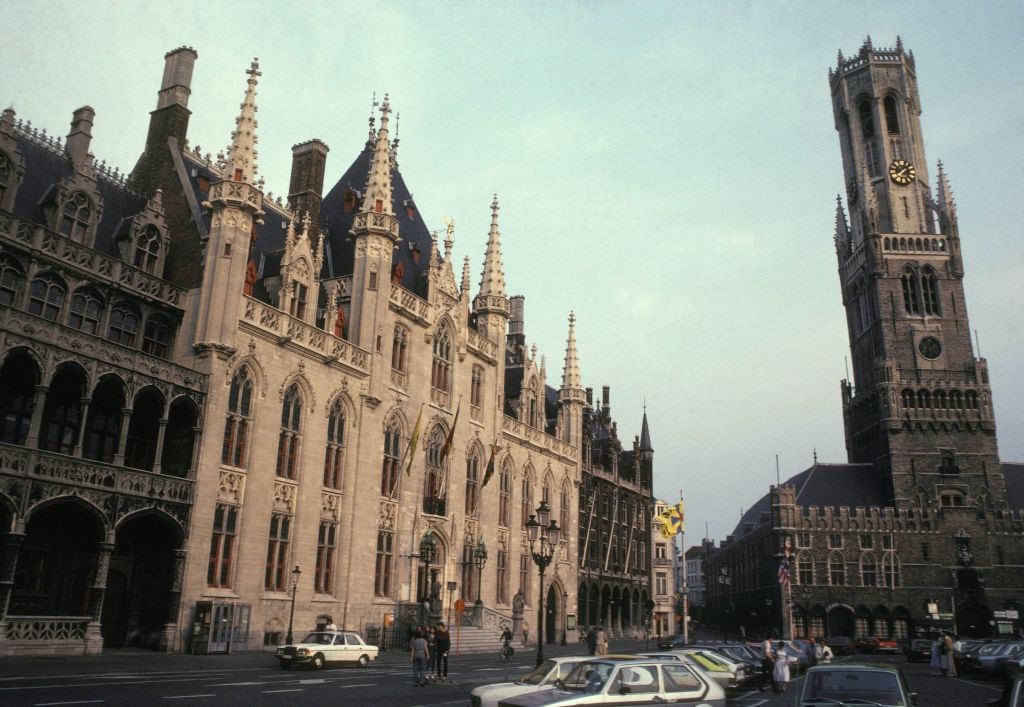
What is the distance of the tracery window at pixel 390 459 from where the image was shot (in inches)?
1515

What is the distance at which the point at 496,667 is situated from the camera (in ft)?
Answer: 101

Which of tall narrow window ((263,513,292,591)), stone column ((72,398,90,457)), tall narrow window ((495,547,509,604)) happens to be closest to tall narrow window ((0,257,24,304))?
stone column ((72,398,90,457))

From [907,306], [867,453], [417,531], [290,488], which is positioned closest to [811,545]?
[867,453]

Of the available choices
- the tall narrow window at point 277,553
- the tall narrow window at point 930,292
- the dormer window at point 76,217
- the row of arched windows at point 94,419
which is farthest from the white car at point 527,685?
the tall narrow window at point 930,292

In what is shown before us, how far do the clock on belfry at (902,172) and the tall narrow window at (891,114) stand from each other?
5.66m

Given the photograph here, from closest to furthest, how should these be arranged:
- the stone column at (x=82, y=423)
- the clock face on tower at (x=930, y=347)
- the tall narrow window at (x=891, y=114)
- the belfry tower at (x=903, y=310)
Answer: the stone column at (x=82, y=423), the belfry tower at (x=903, y=310), the clock face on tower at (x=930, y=347), the tall narrow window at (x=891, y=114)

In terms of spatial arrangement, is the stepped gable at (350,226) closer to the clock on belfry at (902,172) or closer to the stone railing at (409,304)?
the stone railing at (409,304)

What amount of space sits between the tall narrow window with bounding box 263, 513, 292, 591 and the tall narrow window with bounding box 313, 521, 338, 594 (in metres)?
1.64

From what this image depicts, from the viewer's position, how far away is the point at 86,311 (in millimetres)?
28172

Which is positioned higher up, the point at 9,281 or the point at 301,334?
Answer: the point at 301,334

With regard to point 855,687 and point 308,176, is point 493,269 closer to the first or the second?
point 308,176

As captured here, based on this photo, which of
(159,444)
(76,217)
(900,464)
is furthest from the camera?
(900,464)

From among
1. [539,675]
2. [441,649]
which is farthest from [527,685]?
[441,649]

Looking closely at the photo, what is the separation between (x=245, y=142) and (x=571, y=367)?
1306 inches
